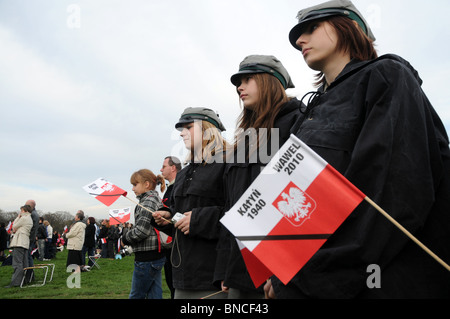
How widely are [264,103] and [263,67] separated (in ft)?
0.96

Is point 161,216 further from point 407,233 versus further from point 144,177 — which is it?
point 407,233

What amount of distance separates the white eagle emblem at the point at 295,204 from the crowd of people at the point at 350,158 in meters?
0.14

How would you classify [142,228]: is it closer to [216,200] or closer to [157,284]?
[157,284]

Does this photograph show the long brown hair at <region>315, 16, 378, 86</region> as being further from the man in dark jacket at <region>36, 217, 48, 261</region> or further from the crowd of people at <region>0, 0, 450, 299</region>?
the man in dark jacket at <region>36, 217, 48, 261</region>

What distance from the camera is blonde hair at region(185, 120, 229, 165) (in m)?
3.24

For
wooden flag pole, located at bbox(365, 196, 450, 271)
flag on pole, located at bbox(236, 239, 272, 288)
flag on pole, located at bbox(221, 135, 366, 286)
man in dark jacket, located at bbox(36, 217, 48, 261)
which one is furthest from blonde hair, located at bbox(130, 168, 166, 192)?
man in dark jacket, located at bbox(36, 217, 48, 261)

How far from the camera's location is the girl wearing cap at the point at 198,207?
2.81 m

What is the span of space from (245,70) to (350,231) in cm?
175

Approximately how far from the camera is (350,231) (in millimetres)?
1305

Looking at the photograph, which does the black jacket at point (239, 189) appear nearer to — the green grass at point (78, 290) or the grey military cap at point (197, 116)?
the grey military cap at point (197, 116)

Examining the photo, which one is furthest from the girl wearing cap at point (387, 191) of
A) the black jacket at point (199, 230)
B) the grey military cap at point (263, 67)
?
the black jacket at point (199, 230)
